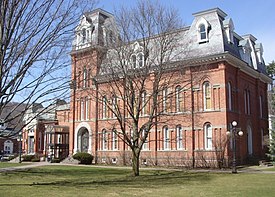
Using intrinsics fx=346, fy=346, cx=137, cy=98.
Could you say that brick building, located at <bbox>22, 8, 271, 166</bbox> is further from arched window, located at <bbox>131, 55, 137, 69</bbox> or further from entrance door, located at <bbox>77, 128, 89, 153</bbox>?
arched window, located at <bbox>131, 55, 137, 69</bbox>

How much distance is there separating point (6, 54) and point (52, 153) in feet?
134

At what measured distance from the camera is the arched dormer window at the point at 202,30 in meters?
35.0

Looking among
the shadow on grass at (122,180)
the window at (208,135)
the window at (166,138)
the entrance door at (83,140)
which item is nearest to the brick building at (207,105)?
the window at (208,135)

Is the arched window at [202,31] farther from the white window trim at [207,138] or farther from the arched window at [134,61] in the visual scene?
the arched window at [134,61]

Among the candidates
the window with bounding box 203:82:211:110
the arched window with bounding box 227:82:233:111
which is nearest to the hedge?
the window with bounding box 203:82:211:110

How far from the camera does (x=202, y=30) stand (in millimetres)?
35438

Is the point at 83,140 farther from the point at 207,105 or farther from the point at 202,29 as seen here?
the point at 202,29

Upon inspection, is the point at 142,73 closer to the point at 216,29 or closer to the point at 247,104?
the point at 216,29

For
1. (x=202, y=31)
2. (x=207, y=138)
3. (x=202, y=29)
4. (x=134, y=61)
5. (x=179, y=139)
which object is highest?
(x=202, y=29)

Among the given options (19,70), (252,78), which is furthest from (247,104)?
(19,70)

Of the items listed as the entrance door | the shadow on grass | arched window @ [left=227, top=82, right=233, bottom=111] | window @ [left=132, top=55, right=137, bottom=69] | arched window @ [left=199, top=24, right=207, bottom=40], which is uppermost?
arched window @ [left=199, top=24, right=207, bottom=40]

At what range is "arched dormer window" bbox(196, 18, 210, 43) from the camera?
35.0 meters

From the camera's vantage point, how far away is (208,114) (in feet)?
109

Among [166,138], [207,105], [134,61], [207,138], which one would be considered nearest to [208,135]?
[207,138]
